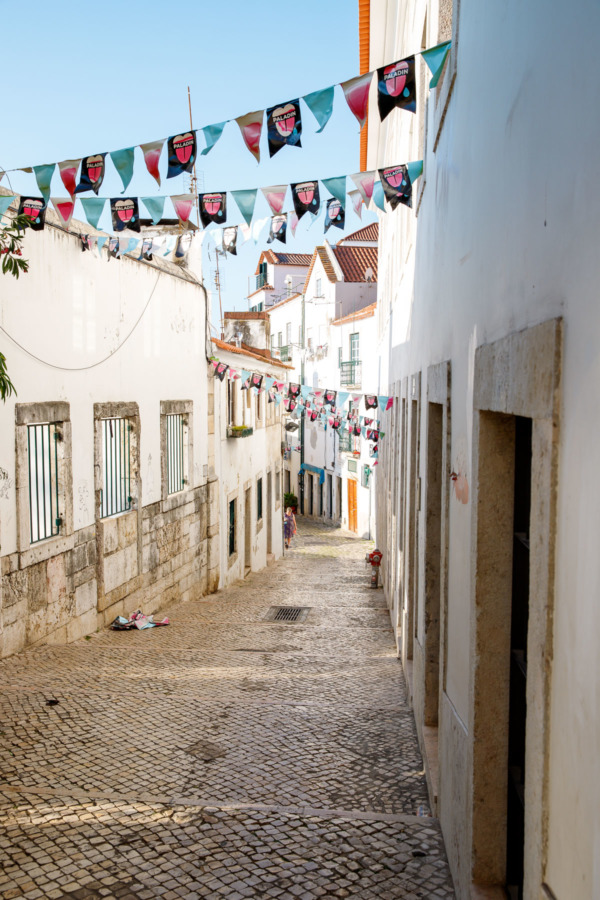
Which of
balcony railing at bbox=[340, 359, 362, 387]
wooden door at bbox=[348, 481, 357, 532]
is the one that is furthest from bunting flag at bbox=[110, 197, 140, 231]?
wooden door at bbox=[348, 481, 357, 532]

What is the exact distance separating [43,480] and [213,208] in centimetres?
364

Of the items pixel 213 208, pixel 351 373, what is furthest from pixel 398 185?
pixel 351 373

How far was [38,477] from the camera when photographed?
334 inches

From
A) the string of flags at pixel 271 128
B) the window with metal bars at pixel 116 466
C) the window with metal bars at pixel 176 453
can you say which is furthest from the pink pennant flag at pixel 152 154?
the window with metal bars at pixel 176 453

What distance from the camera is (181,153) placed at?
593cm

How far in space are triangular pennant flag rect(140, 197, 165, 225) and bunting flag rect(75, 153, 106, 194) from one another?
59cm

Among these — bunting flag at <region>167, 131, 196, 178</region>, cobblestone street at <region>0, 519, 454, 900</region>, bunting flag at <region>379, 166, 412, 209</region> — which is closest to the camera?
cobblestone street at <region>0, 519, 454, 900</region>

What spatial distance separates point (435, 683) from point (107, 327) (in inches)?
266

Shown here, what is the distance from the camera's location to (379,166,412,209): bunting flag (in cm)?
621

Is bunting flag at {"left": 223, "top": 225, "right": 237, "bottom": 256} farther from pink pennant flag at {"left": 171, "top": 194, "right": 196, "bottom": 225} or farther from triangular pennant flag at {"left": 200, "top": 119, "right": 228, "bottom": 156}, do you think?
triangular pennant flag at {"left": 200, "top": 119, "right": 228, "bottom": 156}

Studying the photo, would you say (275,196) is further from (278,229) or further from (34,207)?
(34,207)

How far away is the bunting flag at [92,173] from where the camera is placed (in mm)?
6227

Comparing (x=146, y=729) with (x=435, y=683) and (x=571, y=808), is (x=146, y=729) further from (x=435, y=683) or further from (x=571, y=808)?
(x=571, y=808)

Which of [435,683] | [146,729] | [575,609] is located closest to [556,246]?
[575,609]
